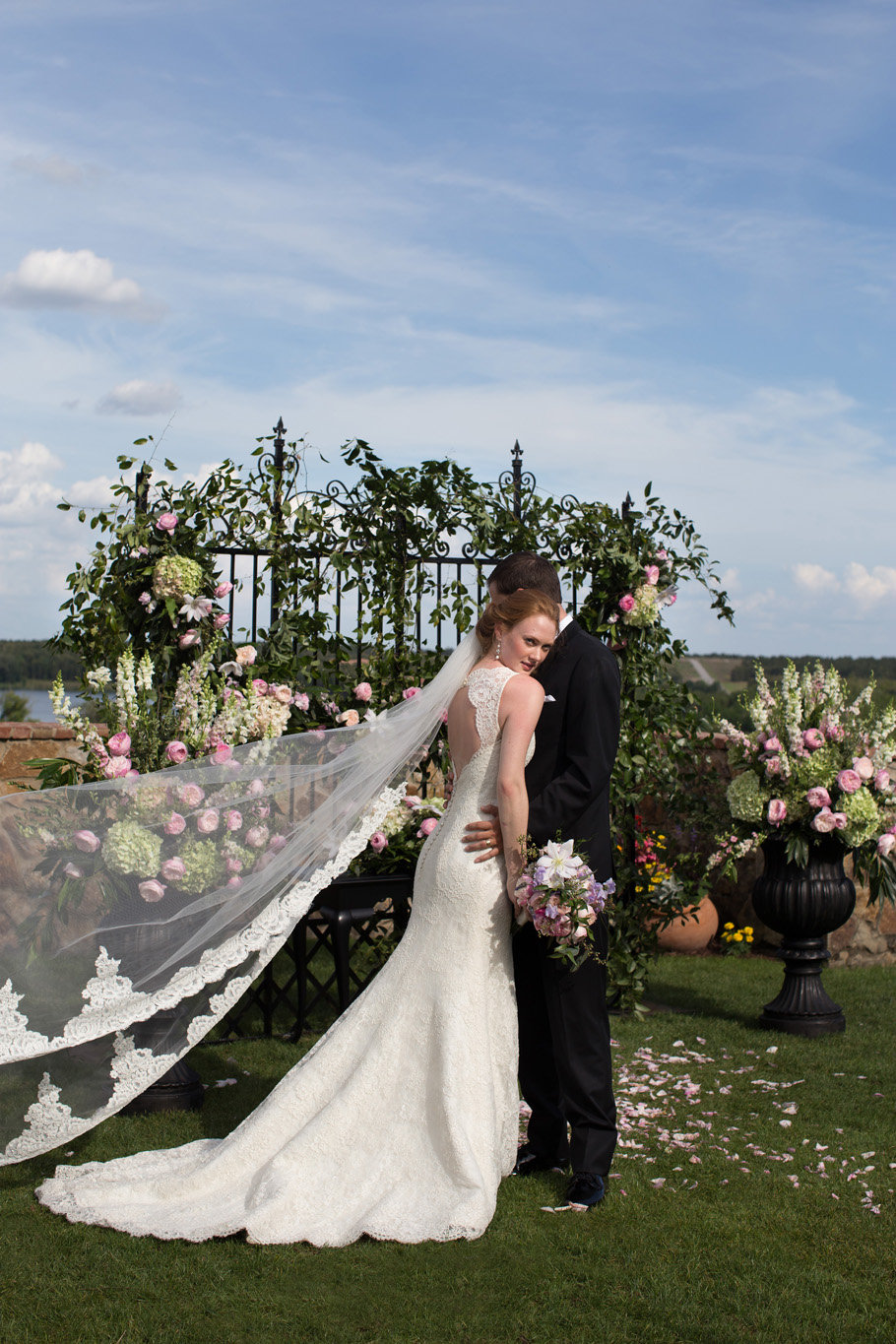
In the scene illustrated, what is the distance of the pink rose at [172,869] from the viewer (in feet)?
13.2

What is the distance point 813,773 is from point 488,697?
297 cm

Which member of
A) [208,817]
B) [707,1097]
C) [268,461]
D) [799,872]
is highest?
[268,461]

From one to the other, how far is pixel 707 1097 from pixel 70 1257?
281 cm

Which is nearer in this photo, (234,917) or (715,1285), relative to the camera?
(715,1285)

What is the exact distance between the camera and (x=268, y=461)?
19.5ft

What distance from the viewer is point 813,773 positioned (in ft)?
20.3

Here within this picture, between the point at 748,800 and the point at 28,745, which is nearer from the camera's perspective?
the point at 748,800

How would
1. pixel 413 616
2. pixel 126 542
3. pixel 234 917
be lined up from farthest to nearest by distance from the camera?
pixel 413 616
pixel 126 542
pixel 234 917

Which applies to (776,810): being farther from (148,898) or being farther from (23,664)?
(23,664)

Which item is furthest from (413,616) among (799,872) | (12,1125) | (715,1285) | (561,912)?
(715,1285)

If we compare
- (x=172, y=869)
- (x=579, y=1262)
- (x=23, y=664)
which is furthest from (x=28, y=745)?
(x=579, y=1262)

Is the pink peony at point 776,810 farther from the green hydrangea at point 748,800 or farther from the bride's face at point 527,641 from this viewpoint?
the bride's face at point 527,641

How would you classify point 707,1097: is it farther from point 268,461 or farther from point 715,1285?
point 268,461

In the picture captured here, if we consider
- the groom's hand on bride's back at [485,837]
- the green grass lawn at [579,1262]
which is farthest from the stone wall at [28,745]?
the groom's hand on bride's back at [485,837]
